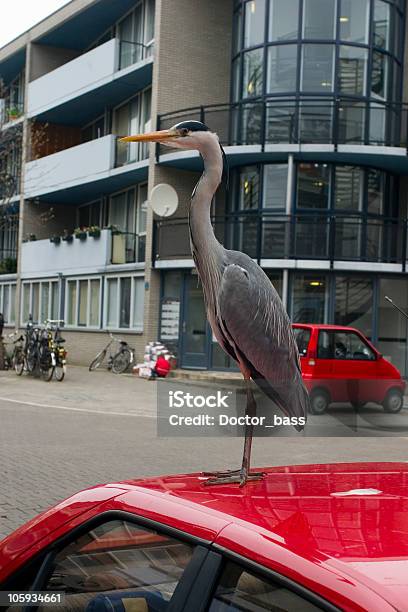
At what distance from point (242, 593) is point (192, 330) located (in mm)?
22015

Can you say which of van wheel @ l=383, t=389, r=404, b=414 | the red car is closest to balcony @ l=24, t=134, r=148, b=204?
van wheel @ l=383, t=389, r=404, b=414

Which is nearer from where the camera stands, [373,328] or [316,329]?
[316,329]

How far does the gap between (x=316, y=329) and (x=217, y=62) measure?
12.8m

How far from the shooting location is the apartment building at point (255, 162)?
22047 mm

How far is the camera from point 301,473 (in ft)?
8.57

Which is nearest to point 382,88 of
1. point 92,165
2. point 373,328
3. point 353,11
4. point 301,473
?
point 353,11

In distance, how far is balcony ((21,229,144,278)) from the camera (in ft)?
86.8

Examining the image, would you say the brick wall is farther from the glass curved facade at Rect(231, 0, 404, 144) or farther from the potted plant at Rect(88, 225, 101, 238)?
the potted plant at Rect(88, 225, 101, 238)

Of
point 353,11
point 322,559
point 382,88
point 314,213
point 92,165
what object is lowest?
point 322,559

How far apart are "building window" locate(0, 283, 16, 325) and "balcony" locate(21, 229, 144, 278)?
7.25ft

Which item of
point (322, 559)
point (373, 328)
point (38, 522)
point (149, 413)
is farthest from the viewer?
point (373, 328)

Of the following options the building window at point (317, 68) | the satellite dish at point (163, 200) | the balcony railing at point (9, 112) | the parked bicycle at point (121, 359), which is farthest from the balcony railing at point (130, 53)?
the parked bicycle at point (121, 359)

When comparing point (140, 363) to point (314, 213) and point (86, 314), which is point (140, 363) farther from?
point (314, 213)

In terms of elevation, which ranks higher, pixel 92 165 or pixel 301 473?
pixel 92 165
